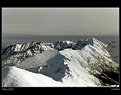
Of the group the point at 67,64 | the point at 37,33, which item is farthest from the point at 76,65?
the point at 37,33

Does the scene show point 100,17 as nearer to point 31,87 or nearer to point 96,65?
point 96,65

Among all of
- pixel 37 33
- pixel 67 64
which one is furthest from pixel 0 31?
pixel 67 64

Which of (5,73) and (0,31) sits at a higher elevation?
(0,31)

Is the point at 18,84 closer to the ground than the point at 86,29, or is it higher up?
closer to the ground

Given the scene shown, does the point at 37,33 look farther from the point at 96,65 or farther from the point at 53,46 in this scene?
the point at 96,65

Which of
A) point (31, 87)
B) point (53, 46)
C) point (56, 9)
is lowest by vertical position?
point (31, 87)
